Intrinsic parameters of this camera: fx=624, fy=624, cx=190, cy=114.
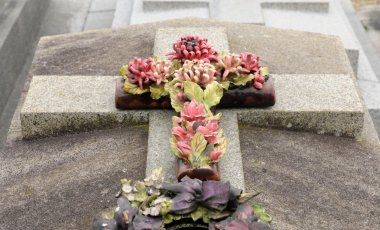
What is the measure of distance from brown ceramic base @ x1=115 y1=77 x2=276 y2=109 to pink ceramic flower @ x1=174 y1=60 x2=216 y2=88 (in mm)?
199

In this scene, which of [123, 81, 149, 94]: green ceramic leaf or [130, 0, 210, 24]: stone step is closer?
[123, 81, 149, 94]: green ceramic leaf

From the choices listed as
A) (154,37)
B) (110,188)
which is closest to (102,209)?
(110,188)

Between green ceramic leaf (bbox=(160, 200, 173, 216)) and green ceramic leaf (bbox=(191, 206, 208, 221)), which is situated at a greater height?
green ceramic leaf (bbox=(160, 200, 173, 216))

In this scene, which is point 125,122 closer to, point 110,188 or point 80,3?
point 110,188

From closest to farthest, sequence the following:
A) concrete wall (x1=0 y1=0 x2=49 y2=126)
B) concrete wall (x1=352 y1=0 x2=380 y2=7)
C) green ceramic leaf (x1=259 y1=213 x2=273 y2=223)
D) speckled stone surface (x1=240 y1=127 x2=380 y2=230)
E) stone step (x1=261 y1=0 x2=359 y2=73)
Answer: green ceramic leaf (x1=259 y1=213 x2=273 y2=223)
speckled stone surface (x1=240 y1=127 x2=380 y2=230)
concrete wall (x1=0 y1=0 x2=49 y2=126)
stone step (x1=261 y1=0 x2=359 y2=73)
concrete wall (x1=352 y1=0 x2=380 y2=7)

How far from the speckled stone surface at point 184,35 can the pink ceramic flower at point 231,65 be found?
0.74m

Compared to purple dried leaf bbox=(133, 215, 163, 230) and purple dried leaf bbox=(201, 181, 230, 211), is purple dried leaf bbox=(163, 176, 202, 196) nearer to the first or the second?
purple dried leaf bbox=(201, 181, 230, 211)

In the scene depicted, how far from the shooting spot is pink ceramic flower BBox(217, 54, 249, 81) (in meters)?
4.17

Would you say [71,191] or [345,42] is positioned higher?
[71,191]

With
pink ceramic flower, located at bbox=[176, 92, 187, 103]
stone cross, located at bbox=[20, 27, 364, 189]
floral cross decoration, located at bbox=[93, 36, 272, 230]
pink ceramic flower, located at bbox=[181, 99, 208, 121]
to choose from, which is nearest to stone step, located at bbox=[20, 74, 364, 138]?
stone cross, located at bbox=[20, 27, 364, 189]

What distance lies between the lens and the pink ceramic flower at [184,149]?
11.5 feet

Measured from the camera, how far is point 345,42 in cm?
651

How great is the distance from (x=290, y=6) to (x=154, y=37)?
2.61m

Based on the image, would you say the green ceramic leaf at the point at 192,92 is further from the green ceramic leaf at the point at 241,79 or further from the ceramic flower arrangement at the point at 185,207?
the ceramic flower arrangement at the point at 185,207
